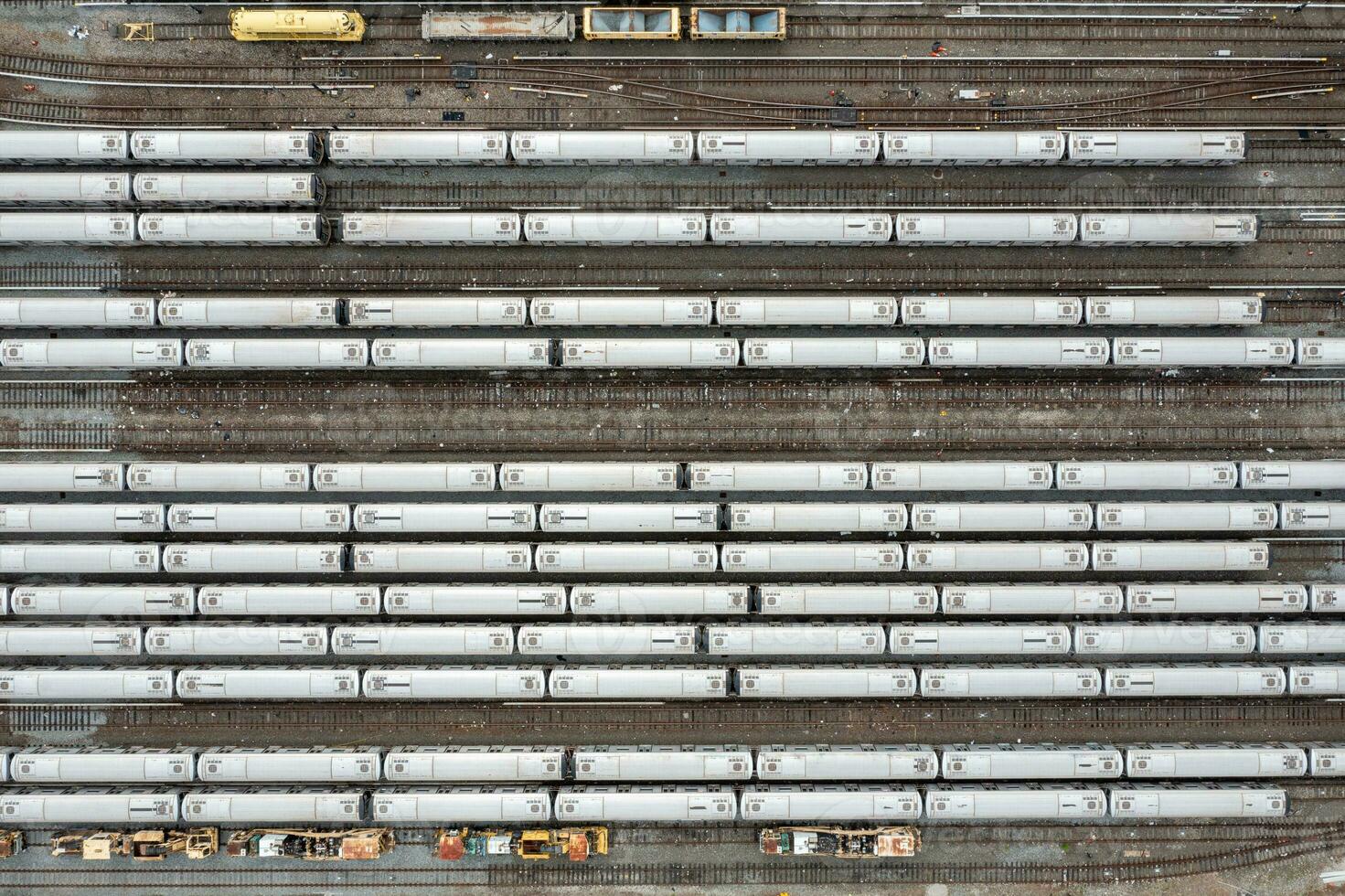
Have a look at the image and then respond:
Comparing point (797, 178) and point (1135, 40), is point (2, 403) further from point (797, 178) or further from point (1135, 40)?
point (1135, 40)

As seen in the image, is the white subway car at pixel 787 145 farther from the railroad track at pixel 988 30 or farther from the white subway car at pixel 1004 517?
the white subway car at pixel 1004 517

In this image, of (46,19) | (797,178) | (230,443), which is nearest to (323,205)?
(230,443)

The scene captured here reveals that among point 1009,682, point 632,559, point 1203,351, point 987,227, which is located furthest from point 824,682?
point 1203,351

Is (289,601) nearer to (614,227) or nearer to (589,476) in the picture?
(589,476)

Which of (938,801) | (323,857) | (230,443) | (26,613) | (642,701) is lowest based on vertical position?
(323,857)

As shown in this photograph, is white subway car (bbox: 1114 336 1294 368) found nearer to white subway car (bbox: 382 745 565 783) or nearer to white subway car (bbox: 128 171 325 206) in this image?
white subway car (bbox: 382 745 565 783)

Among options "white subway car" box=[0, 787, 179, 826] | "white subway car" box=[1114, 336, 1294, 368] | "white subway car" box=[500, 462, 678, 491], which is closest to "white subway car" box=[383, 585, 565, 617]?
"white subway car" box=[500, 462, 678, 491]

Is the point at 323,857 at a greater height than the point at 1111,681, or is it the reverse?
the point at 1111,681

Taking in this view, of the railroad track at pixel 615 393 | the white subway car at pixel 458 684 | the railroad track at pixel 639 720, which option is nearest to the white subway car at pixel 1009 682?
the railroad track at pixel 639 720
